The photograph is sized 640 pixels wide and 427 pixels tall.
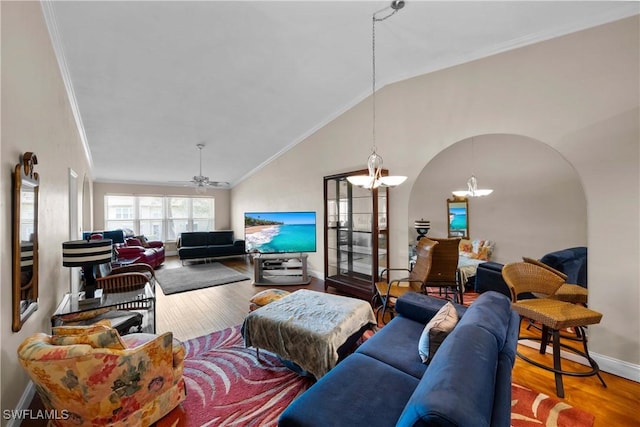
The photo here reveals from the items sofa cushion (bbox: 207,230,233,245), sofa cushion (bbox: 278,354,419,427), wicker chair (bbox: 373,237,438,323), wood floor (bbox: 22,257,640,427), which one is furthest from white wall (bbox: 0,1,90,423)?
sofa cushion (bbox: 207,230,233,245)

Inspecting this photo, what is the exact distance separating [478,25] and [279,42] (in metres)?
1.95

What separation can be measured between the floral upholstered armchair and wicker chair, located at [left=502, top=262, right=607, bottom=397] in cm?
278

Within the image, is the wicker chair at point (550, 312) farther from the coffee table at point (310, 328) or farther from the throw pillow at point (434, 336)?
the coffee table at point (310, 328)

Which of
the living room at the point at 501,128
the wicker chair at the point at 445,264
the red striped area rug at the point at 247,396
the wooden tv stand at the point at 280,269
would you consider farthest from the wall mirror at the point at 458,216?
the red striped area rug at the point at 247,396

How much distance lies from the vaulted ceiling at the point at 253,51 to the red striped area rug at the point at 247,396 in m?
3.13

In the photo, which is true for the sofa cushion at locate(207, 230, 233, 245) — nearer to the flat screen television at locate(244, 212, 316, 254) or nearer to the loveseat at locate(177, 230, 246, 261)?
the loveseat at locate(177, 230, 246, 261)

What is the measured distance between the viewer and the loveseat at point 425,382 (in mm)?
803

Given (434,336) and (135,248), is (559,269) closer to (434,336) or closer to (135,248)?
(434,336)

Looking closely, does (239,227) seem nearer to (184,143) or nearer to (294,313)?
(184,143)

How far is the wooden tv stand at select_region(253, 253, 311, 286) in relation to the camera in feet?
16.0

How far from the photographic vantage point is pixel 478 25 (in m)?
2.42

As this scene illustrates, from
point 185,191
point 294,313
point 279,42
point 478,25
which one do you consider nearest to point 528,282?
point 294,313

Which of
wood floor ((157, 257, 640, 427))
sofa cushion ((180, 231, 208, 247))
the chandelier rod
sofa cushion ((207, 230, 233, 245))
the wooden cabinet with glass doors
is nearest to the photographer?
wood floor ((157, 257, 640, 427))

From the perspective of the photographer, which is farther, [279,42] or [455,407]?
[279,42]
